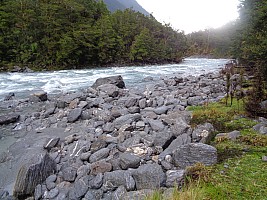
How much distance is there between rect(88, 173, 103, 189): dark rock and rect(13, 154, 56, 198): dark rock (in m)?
0.93

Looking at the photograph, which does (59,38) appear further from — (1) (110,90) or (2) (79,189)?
(2) (79,189)

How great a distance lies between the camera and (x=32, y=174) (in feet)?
14.1

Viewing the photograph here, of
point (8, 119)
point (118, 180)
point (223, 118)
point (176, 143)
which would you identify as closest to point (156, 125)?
point (176, 143)

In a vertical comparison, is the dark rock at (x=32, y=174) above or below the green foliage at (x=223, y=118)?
below

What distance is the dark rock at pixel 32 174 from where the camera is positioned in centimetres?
416

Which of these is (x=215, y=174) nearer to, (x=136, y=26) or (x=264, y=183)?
(x=264, y=183)

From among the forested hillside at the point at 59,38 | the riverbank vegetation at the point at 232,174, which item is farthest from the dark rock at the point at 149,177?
the forested hillside at the point at 59,38

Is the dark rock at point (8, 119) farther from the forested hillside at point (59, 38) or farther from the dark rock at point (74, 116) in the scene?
the forested hillside at point (59, 38)

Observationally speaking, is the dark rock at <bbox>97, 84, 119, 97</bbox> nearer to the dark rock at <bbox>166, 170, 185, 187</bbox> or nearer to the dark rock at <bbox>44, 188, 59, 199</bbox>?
the dark rock at <bbox>44, 188, 59, 199</bbox>

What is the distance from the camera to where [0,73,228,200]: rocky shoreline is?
12.9 ft

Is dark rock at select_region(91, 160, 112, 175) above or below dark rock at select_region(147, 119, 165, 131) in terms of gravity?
below

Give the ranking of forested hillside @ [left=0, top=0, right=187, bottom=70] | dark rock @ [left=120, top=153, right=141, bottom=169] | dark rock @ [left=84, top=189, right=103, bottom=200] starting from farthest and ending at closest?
forested hillside @ [left=0, top=0, right=187, bottom=70] → dark rock @ [left=120, top=153, right=141, bottom=169] → dark rock @ [left=84, top=189, right=103, bottom=200]

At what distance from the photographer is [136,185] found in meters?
3.79

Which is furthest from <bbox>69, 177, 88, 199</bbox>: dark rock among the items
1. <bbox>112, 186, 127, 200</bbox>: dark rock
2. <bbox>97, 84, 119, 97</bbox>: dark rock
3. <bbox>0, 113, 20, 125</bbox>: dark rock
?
<bbox>97, 84, 119, 97</bbox>: dark rock
